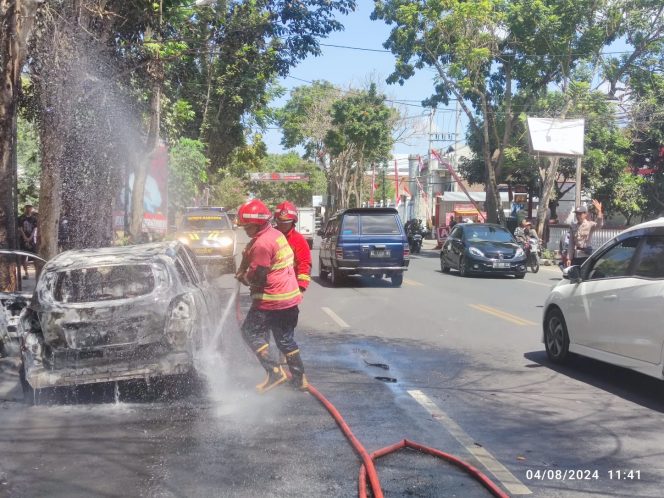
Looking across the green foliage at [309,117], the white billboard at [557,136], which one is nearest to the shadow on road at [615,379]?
Answer: the white billboard at [557,136]

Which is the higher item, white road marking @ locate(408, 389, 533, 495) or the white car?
the white car

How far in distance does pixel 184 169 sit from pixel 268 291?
22.8m

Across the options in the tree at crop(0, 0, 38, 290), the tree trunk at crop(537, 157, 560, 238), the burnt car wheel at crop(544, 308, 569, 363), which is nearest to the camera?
the burnt car wheel at crop(544, 308, 569, 363)

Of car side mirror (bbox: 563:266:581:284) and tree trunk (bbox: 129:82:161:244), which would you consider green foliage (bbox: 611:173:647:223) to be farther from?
car side mirror (bbox: 563:266:581:284)

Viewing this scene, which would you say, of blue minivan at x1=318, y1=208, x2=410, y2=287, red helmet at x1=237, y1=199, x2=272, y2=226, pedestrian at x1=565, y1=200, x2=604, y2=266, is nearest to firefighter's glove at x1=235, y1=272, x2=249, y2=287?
red helmet at x1=237, y1=199, x2=272, y2=226

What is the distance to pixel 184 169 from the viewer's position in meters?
28.4

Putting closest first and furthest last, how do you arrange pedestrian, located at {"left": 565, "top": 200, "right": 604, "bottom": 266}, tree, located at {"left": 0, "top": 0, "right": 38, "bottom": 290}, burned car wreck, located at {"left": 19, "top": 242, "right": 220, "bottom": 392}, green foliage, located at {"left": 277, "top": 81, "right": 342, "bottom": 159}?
burned car wreck, located at {"left": 19, "top": 242, "right": 220, "bottom": 392} → tree, located at {"left": 0, "top": 0, "right": 38, "bottom": 290} → pedestrian, located at {"left": 565, "top": 200, "right": 604, "bottom": 266} → green foliage, located at {"left": 277, "top": 81, "right": 342, "bottom": 159}

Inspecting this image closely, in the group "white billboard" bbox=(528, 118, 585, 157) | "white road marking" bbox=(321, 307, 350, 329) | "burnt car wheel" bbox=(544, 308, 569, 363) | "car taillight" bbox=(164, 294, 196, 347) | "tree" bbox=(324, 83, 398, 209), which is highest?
"tree" bbox=(324, 83, 398, 209)

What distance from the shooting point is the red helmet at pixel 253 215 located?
6496 millimetres

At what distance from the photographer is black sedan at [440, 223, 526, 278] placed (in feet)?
62.3

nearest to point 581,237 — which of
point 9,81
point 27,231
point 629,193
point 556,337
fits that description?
point 556,337

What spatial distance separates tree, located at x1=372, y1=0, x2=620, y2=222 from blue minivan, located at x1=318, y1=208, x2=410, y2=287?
43.8 feet

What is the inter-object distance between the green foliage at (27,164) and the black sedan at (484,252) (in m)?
14.2

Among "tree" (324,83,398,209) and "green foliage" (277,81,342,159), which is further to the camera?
"green foliage" (277,81,342,159)
